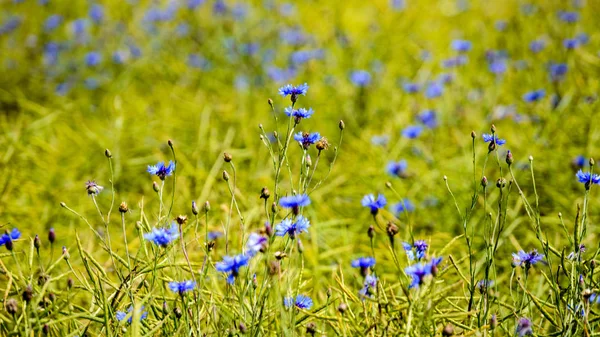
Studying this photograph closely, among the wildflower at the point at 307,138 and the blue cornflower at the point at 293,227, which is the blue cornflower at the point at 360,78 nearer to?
the wildflower at the point at 307,138

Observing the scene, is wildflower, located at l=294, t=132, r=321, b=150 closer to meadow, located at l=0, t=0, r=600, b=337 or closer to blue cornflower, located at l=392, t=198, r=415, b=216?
meadow, located at l=0, t=0, r=600, b=337

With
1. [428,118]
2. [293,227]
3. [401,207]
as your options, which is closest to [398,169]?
[401,207]

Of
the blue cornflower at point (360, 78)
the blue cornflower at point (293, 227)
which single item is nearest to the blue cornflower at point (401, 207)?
the blue cornflower at point (360, 78)

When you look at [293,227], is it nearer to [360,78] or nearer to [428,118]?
[428,118]

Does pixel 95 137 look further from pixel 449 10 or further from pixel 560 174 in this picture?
pixel 449 10

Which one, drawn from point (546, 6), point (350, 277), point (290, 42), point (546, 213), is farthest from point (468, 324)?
point (546, 6)

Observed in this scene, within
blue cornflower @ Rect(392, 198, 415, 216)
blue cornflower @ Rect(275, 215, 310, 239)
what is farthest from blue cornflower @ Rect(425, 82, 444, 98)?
blue cornflower @ Rect(275, 215, 310, 239)

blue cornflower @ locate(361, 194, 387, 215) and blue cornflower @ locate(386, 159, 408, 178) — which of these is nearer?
blue cornflower @ locate(361, 194, 387, 215)
